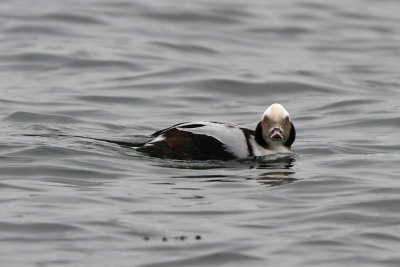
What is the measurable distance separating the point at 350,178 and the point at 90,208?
3012mm

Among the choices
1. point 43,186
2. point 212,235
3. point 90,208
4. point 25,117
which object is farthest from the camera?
point 25,117

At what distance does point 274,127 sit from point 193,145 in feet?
2.94

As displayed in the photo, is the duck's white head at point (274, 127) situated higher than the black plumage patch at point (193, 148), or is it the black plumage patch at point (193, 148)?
the duck's white head at point (274, 127)

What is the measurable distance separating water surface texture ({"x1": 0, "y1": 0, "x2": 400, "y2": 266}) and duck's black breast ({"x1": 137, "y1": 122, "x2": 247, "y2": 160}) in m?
0.12

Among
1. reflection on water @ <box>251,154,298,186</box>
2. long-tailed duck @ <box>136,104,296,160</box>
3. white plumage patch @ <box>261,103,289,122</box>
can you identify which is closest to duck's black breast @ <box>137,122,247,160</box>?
long-tailed duck @ <box>136,104,296,160</box>

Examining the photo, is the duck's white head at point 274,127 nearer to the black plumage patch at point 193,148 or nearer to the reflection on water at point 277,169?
the reflection on water at point 277,169

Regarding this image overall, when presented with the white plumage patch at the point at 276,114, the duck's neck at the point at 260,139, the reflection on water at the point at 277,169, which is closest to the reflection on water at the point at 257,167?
the reflection on water at the point at 277,169

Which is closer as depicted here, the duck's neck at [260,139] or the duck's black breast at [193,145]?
the duck's black breast at [193,145]

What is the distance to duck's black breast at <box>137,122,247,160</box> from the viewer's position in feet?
35.9

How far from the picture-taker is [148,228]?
8.52 metres

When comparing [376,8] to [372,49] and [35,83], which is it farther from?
[35,83]

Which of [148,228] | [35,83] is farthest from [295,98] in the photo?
[148,228]

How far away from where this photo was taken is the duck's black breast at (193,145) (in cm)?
1094

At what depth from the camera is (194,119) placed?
14.5m
